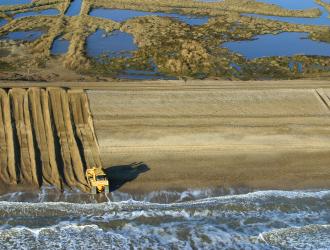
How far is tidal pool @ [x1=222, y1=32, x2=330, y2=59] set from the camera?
60.3 meters

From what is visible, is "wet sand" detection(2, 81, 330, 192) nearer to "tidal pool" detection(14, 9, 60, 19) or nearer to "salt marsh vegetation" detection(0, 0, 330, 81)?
"salt marsh vegetation" detection(0, 0, 330, 81)

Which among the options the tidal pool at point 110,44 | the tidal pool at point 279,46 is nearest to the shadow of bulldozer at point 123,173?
the tidal pool at point 110,44

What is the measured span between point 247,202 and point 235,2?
48244mm

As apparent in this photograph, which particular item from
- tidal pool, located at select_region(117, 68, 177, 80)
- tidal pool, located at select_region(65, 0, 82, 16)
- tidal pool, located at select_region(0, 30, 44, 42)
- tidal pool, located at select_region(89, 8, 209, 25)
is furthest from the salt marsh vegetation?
tidal pool, located at select_region(117, 68, 177, 80)

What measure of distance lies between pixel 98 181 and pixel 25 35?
32731 mm

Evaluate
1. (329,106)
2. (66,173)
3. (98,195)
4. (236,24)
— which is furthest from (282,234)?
(236,24)

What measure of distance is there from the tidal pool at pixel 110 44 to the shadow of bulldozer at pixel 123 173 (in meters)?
22.2

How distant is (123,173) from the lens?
35906 millimetres

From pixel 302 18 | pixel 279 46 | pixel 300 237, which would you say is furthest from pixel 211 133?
pixel 302 18

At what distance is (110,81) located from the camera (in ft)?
160

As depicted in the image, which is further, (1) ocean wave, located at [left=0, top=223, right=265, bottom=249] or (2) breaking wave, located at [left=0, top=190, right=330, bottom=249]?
(2) breaking wave, located at [left=0, top=190, right=330, bottom=249]

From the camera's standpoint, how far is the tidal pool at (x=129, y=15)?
6871 cm

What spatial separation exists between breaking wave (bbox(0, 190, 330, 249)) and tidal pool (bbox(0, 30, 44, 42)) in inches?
1185

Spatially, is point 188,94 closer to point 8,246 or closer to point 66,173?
point 66,173
